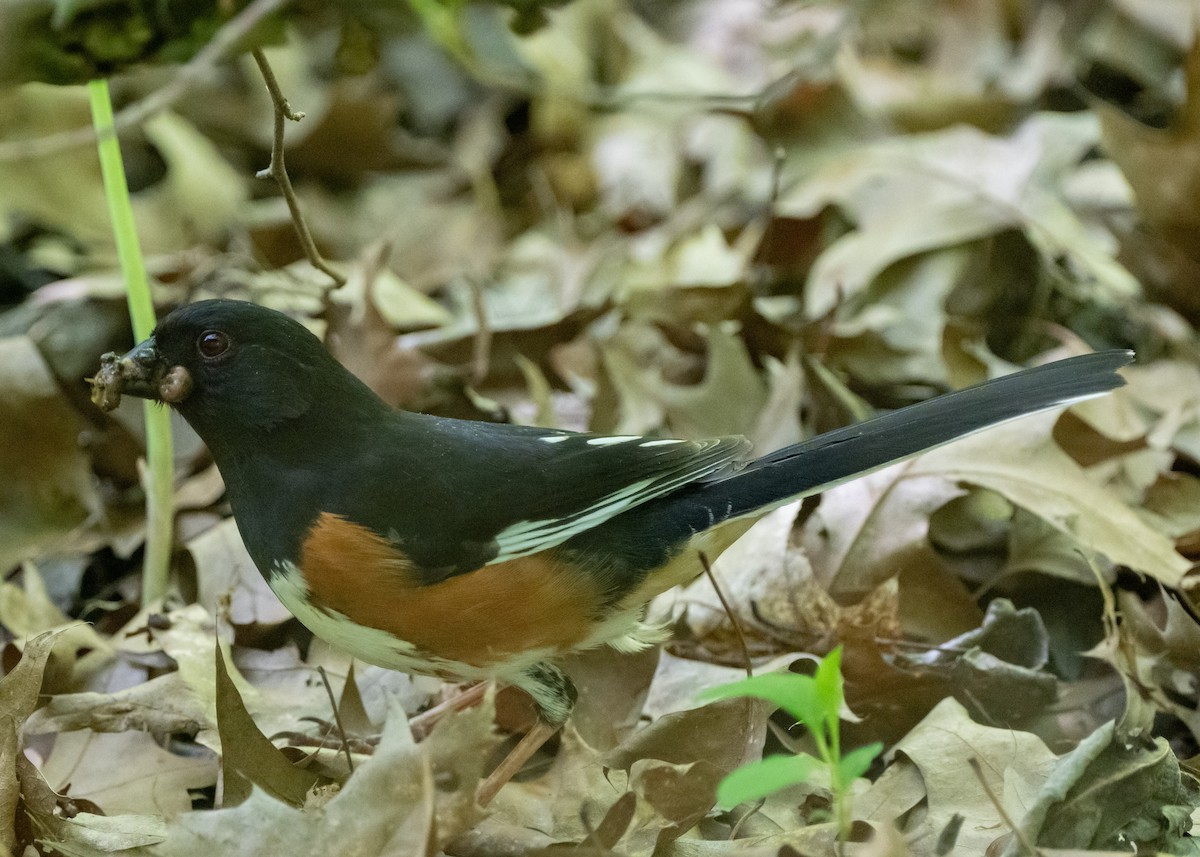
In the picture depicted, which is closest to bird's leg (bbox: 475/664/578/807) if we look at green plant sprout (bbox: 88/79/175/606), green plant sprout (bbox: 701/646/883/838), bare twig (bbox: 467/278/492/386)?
green plant sprout (bbox: 701/646/883/838)

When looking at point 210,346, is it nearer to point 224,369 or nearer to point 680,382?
point 224,369

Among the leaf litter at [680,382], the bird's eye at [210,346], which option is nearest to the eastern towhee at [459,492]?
the bird's eye at [210,346]

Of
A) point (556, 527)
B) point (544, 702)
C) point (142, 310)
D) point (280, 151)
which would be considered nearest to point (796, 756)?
point (556, 527)

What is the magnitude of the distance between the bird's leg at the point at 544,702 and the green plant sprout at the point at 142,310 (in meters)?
1.14

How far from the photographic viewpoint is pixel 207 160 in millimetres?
5469

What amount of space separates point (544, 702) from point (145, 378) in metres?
1.09

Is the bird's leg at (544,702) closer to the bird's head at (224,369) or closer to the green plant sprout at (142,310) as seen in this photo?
the bird's head at (224,369)

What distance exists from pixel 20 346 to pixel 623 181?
3.17 meters

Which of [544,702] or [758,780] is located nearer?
[758,780]

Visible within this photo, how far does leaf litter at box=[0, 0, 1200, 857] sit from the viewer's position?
92.2 inches

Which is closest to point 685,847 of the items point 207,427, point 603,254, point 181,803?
point 181,803

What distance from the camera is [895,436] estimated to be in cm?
255

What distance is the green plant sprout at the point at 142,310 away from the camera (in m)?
2.89

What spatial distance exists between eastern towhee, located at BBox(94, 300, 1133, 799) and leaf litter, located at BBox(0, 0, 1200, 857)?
0.22 meters
